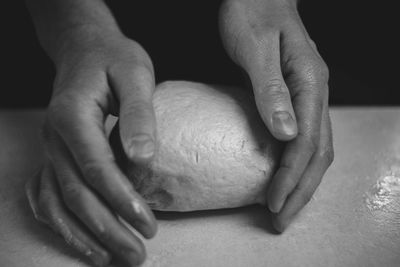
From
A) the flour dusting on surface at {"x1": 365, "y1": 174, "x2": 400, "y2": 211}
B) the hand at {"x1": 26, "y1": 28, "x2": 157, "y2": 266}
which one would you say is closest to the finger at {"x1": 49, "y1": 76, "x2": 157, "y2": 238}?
the hand at {"x1": 26, "y1": 28, "x2": 157, "y2": 266}

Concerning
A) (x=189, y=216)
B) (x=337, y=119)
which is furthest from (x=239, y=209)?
(x=337, y=119)

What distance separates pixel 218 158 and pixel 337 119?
719mm

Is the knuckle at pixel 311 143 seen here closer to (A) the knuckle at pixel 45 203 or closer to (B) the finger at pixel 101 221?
(B) the finger at pixel 101 221

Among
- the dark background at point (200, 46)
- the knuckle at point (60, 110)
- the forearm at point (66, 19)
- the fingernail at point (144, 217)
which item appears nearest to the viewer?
the fingernail at point (144, 217)

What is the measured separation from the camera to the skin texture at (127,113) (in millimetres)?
1066

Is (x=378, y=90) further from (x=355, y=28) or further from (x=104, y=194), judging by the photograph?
(x=104, y=194)

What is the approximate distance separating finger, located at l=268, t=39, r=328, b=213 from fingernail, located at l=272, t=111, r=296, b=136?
0.06 m

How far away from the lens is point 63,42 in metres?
1.44

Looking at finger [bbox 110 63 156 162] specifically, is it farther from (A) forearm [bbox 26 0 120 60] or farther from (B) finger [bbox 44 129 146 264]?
(A) forearm [bbox 26 0 120 60]

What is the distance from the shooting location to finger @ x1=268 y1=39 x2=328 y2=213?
1.19m

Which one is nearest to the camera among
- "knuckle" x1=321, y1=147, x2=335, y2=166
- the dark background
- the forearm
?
"knuckle" x1=321, y1=147, x2=335, y2=166

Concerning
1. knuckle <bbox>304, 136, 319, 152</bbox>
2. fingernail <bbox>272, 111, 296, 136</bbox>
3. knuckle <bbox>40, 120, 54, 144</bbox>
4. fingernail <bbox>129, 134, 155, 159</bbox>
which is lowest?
knuckle <bbox>304, 136, 319, 152</bbox>

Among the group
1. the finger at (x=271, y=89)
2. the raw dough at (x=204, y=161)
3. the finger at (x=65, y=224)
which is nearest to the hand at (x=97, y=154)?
the finger at (x=65, y=224)

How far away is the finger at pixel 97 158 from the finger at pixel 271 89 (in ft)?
1.23
